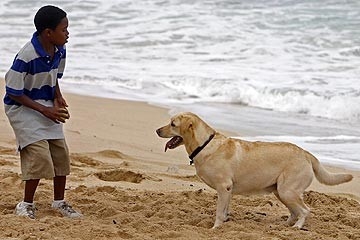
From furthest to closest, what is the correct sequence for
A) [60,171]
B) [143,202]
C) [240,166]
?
[143,202] → [60,171] → [240,166]

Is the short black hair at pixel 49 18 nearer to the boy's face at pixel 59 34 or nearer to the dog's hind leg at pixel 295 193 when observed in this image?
the boy's face at pixel 59 34

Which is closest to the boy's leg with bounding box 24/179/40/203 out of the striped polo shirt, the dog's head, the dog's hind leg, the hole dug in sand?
the striped polo shirt

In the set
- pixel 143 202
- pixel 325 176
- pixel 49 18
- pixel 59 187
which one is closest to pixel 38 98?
pixel 49 18

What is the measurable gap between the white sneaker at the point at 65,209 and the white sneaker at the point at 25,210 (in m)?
0.21

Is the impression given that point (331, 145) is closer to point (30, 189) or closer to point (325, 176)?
point (325, 176)

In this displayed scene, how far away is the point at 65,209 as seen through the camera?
221 inches

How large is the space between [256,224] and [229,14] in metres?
16.4

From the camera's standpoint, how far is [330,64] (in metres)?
14.7

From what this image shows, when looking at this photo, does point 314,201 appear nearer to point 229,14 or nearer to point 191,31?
point 191,31

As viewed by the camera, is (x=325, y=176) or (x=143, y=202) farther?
(x=143, y=202)

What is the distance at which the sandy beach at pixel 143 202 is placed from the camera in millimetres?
5129

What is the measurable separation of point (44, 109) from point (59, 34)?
53 cm

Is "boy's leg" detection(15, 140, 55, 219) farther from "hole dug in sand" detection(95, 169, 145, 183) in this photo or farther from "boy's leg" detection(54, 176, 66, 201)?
"hole dug in sand" detection(95, 169, 145, 183)

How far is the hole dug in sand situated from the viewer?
23.0 ft
